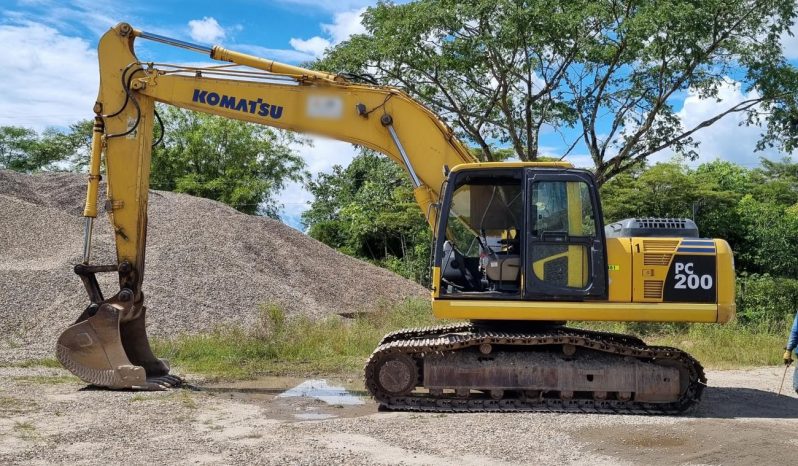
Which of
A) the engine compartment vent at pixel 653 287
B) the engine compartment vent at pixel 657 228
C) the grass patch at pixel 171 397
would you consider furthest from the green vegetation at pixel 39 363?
the engine compartment vent at pixel 653 287

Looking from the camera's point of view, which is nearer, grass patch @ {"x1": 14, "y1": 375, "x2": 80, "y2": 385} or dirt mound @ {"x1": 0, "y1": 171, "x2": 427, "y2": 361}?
grass patch @ {"x1": 14, "y1": 375, "x2": 80, "y2": 385}

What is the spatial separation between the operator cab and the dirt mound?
7448 millimetres

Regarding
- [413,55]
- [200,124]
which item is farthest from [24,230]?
[200,124]

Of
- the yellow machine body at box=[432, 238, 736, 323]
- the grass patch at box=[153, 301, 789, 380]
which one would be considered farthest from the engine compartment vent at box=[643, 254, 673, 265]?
the grass patch at box=[153, 301, 789, 380]

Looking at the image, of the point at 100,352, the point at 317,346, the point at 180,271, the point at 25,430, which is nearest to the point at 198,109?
the point at 100,352

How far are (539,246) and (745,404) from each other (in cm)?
328

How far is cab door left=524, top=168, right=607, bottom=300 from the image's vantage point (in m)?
8.62

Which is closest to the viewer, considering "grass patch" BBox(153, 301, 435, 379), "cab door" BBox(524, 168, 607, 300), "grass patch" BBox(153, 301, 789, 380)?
"cab door" BBox(524, 168, 607, 300)

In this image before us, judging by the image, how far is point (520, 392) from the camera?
8852mm

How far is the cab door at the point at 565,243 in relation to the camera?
28.3 feet

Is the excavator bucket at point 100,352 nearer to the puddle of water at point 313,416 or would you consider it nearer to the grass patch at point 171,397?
the grass patch at point 171,397

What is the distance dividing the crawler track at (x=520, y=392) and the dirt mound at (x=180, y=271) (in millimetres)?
6865

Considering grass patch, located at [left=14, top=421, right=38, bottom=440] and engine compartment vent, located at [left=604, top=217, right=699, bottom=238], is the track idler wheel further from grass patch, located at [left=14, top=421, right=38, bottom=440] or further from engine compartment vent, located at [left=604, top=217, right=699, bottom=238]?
grass patch, located at [left=14, top=421, right=38, bottom=440]

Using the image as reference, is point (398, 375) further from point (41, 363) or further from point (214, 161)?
point (214, 161)
